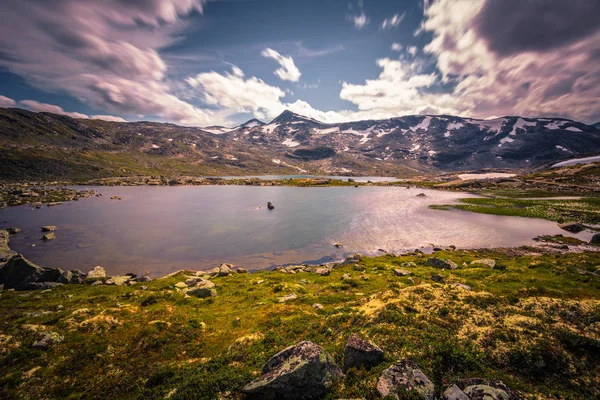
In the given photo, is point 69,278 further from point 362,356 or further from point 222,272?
point 362,356

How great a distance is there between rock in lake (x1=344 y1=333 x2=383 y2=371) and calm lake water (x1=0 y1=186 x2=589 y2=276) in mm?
27110

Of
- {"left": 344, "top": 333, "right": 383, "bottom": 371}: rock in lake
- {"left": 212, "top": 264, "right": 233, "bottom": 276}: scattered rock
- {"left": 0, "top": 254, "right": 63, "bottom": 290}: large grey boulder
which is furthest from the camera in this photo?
{"left": 212, "top": 264, "right": 233, "bottom": 276}: scattered rock

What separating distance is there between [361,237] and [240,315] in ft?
124

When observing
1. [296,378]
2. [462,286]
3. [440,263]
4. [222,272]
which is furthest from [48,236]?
[440,263]

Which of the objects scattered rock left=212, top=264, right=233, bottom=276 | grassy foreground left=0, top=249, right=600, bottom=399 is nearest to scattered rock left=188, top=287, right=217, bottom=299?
grassy foreground left=0, top=249, right=600, bottom=399

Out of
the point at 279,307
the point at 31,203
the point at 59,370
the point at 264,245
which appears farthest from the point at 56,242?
the point at 31,203

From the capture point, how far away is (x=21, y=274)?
90.0 ft

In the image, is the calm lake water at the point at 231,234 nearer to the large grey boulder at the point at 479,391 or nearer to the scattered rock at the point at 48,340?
the scattered rock at the point at 48,340

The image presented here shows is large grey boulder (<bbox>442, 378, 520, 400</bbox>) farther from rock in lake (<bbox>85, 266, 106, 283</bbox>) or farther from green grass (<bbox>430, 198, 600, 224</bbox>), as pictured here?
green grass (<bbox>430, 198, 600, 224</bbox>)

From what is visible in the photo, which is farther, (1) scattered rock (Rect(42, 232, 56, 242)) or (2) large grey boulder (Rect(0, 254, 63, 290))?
(1) scattered rock (Rect(42, 232, 56, 242))

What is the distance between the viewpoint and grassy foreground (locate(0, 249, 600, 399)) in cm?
1186

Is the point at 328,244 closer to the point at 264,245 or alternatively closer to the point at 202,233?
the point at 264,245

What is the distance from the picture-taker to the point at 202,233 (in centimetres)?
5456

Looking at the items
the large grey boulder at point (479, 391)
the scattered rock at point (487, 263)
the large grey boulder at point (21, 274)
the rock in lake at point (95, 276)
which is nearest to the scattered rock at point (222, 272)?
the rock in lake at point (95, 276)
